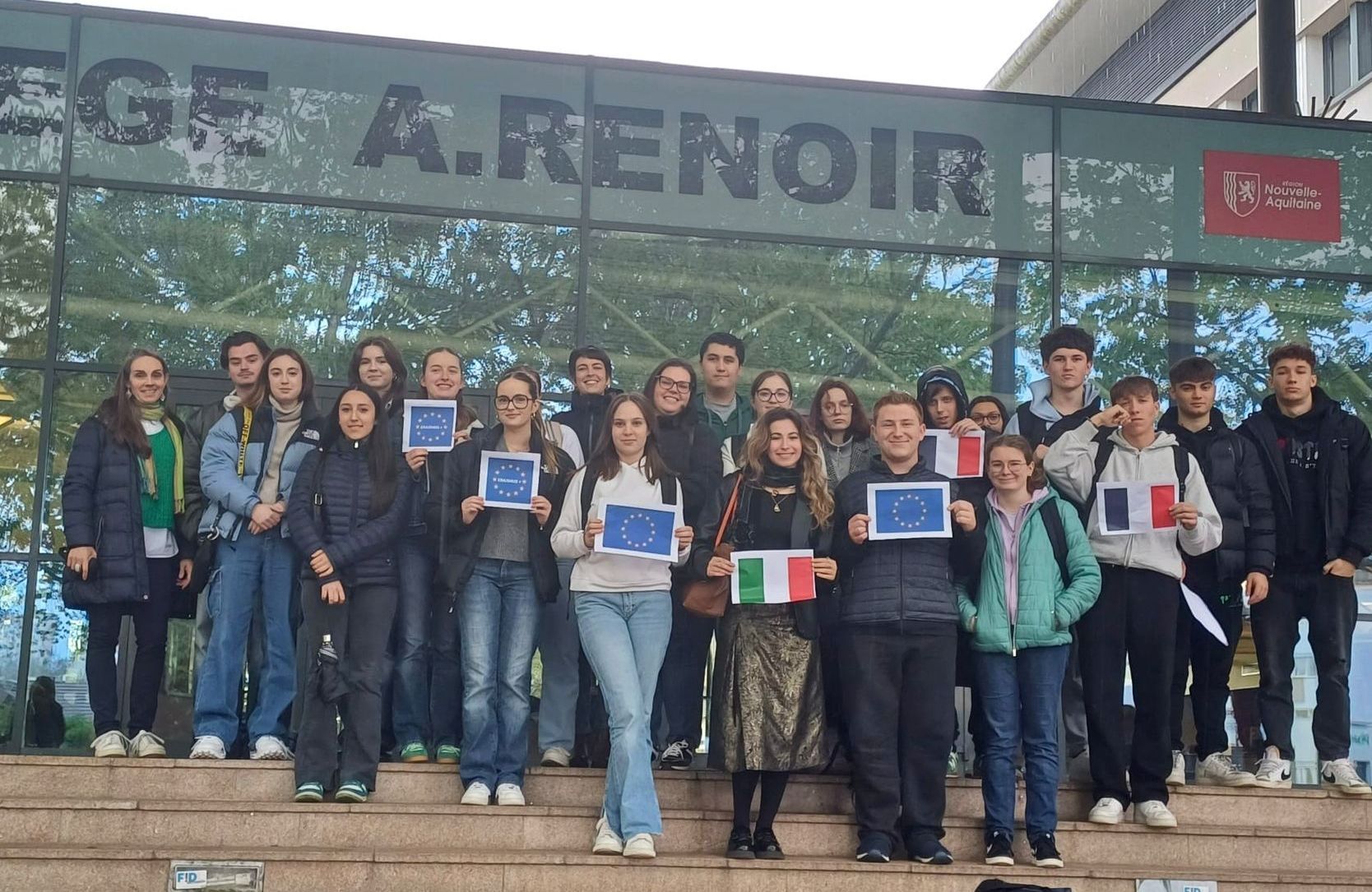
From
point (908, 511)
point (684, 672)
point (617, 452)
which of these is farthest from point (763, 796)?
point (617, 452)

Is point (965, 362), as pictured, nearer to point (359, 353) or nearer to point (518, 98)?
point (518, 98)

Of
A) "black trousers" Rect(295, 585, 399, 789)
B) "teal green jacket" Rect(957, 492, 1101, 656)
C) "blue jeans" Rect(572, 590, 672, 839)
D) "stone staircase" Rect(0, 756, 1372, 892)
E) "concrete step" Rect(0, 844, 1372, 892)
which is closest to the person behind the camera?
"concrete step" Rect(0, 844, 1372, 892)

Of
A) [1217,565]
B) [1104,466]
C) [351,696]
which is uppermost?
[1104,466]

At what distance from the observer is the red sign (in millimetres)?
11828

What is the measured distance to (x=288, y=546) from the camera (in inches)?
320

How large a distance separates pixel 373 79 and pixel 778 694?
5544mm

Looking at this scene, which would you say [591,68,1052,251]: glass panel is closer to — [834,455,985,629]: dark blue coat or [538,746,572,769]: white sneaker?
[834,455,985,629]: dark blue coat

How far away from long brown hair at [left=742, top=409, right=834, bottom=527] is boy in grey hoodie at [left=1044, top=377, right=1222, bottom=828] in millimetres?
1464

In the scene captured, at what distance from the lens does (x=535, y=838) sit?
756cm

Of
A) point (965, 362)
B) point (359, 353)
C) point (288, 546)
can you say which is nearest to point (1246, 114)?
point (965, 362)

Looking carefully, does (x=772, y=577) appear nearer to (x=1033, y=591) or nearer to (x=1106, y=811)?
(x=1033, y=591)

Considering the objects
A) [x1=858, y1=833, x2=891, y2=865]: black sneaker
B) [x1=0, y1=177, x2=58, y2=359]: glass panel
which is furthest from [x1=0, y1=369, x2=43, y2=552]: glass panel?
[x1=858, y1=833, x2=891, y2=865]: black sneaker

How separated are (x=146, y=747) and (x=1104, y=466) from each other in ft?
15.9

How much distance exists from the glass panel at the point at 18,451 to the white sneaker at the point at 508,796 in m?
4.07
